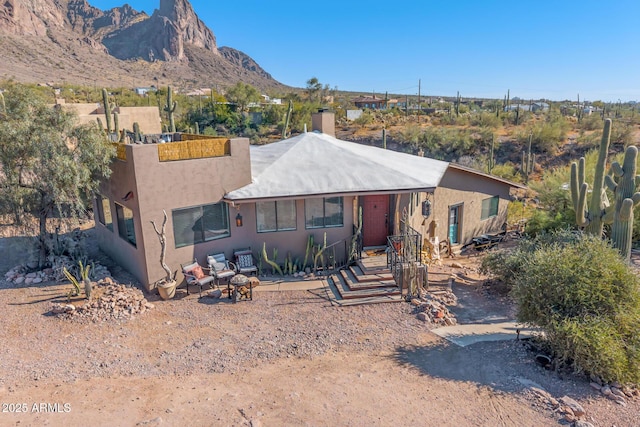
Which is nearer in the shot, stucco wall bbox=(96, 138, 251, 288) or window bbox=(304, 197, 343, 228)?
stucco wall bbox=(96, 138, 251, 288)

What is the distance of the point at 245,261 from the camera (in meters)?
12.9

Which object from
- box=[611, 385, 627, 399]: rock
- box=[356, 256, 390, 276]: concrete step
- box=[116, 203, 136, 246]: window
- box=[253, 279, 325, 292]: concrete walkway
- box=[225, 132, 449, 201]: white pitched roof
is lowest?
box=[611, 385, 627, 399]: rock

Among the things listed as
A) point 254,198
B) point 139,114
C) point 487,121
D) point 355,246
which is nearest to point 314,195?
point 254,198

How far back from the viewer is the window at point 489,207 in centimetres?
1789

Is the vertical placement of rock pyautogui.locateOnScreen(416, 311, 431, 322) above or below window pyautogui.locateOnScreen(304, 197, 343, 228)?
below

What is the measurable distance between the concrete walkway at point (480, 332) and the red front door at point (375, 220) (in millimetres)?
4729

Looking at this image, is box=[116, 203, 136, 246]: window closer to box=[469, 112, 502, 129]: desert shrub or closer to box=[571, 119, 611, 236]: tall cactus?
box=[571, 119, 611, 236]: tall cactus

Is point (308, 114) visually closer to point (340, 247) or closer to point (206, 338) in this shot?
point (340, 247)

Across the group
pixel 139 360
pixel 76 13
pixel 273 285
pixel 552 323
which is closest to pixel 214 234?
pixel 273 285

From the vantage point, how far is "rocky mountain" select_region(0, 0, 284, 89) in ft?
231

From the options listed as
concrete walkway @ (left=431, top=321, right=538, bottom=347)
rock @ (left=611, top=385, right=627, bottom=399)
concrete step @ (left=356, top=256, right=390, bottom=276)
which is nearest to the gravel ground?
concrete walkway @ (left=431, top=321, right=538, bottom=347)

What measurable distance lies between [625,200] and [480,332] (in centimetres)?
552

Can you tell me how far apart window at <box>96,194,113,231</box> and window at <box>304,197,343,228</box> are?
21.2 ft

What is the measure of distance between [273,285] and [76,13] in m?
135
